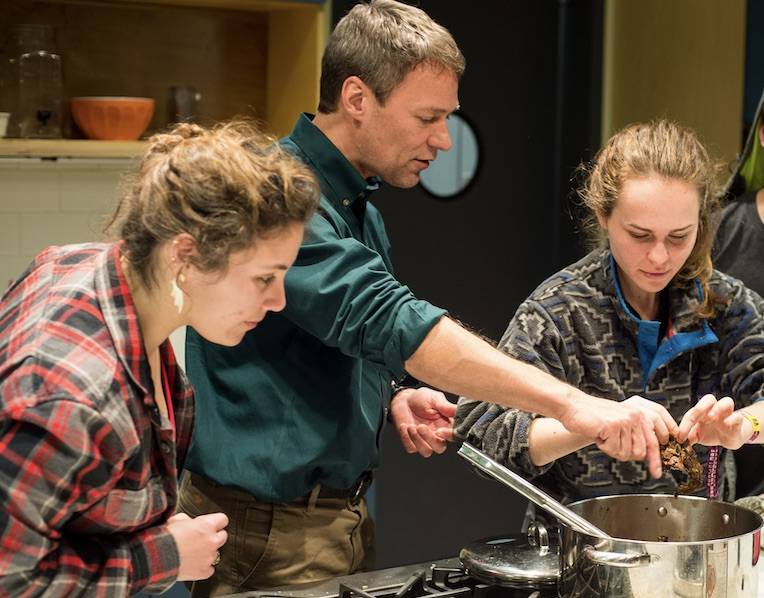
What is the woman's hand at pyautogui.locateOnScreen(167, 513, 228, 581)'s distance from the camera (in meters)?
1.40

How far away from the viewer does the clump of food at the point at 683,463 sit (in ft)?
5.64

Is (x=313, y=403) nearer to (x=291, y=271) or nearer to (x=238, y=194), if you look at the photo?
(x=291, y=271)

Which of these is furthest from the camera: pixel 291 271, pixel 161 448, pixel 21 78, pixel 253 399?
pixel 21 78

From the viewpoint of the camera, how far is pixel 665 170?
1.96 metres

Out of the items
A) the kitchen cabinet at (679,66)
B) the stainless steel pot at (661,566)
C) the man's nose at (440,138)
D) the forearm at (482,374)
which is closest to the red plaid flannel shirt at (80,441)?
the forearm at (482,374)

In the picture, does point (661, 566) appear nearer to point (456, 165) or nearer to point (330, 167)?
point (330, 167)

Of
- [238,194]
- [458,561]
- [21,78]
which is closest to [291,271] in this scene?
[238,194]

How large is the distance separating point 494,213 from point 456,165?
233 mm

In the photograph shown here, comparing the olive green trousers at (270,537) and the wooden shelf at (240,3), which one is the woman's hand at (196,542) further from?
the wooden shelf at (240,3)

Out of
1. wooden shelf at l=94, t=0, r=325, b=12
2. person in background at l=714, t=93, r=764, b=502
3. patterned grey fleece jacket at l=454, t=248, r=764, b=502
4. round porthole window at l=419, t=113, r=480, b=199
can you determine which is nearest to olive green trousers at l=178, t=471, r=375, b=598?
patterned grey fleece jacket at l=454, t=248, r=764, b=502

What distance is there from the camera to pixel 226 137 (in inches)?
56.7

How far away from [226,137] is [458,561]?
78 centimetres

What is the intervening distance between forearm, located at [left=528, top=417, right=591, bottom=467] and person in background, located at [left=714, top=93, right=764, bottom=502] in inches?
30.9

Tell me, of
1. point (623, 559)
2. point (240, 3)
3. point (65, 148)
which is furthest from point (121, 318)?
point (240, 3)
